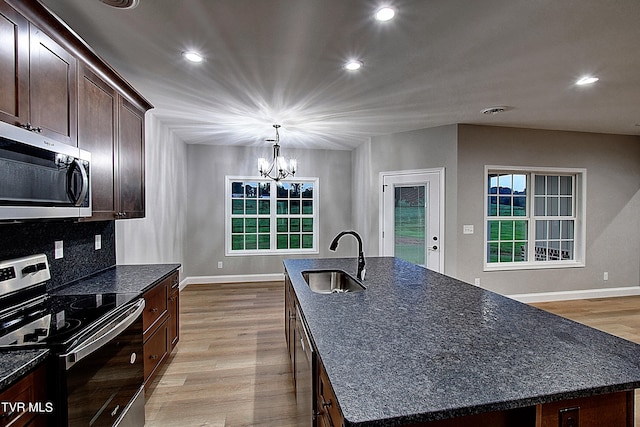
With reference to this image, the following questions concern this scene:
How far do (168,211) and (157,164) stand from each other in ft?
2.64

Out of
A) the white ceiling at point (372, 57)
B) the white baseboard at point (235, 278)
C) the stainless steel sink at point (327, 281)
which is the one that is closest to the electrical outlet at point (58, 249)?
the white ceiling at point (372, 57)

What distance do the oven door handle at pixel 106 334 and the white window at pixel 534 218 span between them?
176 inches

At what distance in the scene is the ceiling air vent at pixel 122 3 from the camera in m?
1.80

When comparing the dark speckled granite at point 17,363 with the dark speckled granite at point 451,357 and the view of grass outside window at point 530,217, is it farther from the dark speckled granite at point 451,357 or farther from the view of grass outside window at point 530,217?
the view of grass outside window at point 530,217

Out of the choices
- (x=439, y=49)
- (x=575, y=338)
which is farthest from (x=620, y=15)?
(x=575, y=338)

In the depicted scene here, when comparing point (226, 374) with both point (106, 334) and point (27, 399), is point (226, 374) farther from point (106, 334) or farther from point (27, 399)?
point (27, 399)

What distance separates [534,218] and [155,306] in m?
5.25

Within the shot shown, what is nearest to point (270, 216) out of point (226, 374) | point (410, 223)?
point (410, 223)

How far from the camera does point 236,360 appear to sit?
9.68ft

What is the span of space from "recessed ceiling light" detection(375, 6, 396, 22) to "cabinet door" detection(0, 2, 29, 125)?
1847 millimetres

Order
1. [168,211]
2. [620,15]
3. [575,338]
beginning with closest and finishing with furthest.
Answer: [575,338]
[620,15]
[168,211]

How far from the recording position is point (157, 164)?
4.26 meters

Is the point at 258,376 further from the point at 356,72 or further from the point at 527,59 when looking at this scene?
the point at 527,59

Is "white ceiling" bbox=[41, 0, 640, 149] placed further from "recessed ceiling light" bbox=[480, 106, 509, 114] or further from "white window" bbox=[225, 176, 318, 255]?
"white window" bbox=[225, 176, 318, 255]
